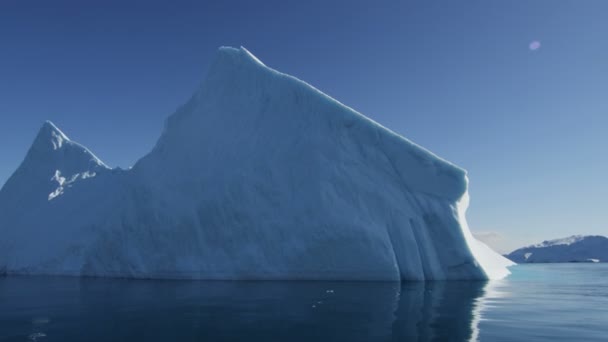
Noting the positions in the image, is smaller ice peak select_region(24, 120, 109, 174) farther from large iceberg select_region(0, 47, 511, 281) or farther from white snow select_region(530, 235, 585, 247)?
white snow select_region(530, 235, 585, 247)

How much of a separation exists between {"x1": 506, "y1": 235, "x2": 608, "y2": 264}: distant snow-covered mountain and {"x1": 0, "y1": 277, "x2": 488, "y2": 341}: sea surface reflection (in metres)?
85.6

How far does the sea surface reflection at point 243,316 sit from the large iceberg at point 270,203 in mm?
5466

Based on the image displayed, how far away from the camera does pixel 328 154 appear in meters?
21.7

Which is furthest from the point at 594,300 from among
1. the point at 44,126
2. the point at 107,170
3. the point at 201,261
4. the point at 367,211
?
the point at 44,126

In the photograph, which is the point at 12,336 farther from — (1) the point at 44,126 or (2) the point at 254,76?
(1) the point at 44,126

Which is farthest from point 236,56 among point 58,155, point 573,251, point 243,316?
point 573,251

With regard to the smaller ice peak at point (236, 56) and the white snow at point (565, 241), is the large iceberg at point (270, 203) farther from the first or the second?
the white snow at point (565, 241)

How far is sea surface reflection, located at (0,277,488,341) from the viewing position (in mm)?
7531

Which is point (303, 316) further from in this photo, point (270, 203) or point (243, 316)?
point (270, 203)

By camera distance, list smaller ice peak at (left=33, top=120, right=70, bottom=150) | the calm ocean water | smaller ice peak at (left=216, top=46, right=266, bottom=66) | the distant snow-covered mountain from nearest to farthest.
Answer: the calm ocean water < smaller ice peak at (left=216, top=46, right=266, bottom=66) < smaller ice peak at (left=33, top=120, right=70, bottom=150) < the distant snow-covered mountain

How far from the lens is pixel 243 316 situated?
9375 mm

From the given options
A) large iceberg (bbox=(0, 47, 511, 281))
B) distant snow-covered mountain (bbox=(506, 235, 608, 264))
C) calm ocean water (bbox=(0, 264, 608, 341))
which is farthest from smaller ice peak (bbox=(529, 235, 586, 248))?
calm ocean water (bbox=(0, 264, 608, 341))

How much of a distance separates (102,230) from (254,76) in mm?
12900

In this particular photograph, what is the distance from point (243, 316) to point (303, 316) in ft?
4.37
